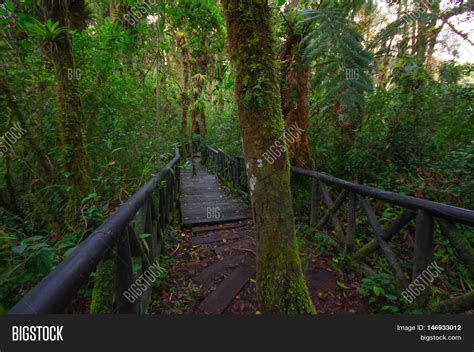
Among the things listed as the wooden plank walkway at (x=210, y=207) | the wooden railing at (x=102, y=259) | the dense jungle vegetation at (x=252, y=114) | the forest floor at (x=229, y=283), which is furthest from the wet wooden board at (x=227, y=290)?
the wooden plank walkway at (x=210, y=207)

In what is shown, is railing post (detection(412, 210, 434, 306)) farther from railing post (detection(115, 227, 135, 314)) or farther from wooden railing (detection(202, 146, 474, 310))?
railing post (detection(115, 227, 135, 314))

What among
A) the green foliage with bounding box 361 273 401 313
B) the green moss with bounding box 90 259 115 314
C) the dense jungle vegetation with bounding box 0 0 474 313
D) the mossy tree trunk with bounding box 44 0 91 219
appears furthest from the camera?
the mossy tree trunk with bounding box 44 0 91 219

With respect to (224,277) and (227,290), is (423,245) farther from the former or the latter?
(224,277)

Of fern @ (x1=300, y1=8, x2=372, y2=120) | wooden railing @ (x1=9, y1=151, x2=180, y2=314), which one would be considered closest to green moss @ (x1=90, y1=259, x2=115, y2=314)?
wooden railing @ (x1=9, y1=151, x2=180, y2=314)

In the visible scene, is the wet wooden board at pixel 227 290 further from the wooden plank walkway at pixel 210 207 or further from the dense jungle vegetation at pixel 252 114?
the wooden plank walkway at pixel 210 207

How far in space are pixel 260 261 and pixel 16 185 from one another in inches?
142

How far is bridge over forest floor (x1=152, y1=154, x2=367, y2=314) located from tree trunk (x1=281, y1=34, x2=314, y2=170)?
5.44ft

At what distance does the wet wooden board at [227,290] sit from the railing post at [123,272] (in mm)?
1021

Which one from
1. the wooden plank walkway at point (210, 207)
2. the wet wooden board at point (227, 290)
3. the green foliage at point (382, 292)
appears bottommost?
the wet wooden board at point (227, 290)

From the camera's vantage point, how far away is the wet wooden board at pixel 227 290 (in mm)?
2418

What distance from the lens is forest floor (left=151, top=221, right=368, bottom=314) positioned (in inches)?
94.2

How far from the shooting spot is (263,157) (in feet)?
6.03

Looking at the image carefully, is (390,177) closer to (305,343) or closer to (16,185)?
(305,343)

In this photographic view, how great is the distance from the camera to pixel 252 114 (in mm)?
1846
